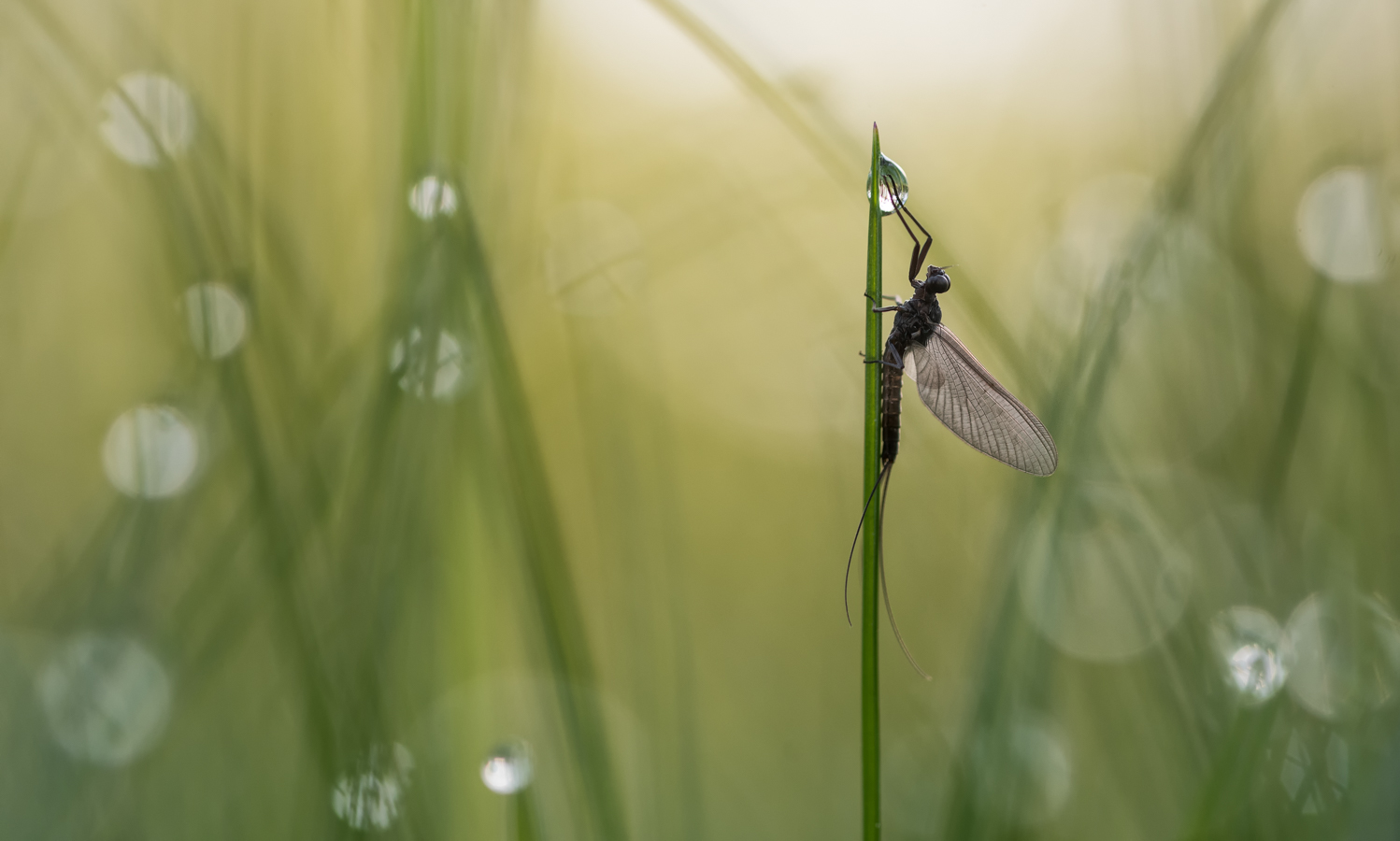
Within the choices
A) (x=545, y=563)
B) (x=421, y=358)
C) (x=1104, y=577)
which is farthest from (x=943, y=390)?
(x=421, y=358)

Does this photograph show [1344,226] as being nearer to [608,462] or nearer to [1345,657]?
[1345,657]

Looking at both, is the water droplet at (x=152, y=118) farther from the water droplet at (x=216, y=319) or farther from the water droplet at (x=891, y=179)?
the water droplet at (x=891, y=179)

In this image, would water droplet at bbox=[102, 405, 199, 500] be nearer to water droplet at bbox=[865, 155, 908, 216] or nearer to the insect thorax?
water droplet at bbox=[865, 155, 908, 216]

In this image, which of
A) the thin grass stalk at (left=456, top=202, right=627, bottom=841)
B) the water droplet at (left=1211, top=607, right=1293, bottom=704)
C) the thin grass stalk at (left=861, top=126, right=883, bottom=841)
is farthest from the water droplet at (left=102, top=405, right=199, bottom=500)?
the water droplet at (left=1211, top=607, right=1293, bottom=704)

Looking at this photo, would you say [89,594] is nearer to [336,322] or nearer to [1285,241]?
[336,322]

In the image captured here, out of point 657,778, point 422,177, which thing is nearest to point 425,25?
point 422,177

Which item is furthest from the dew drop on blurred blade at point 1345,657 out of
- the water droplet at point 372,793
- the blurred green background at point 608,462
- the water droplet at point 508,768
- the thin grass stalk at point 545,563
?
the water droplet at point 372,793
